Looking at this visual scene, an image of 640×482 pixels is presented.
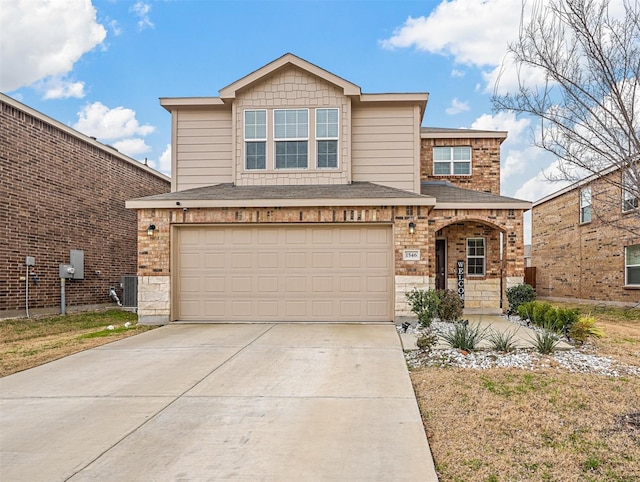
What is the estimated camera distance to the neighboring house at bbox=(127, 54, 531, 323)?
11.0 metres

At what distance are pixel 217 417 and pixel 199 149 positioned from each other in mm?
9521

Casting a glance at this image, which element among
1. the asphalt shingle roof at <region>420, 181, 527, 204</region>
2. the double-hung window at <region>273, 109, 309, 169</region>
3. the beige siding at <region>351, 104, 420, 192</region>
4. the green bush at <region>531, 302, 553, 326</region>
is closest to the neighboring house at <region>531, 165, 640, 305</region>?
the asphalt shingle roof at <region>420, 181, 527, 204</region>

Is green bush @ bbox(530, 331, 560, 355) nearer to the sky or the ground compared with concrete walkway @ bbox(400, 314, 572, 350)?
nearer to the sky

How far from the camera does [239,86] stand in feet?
40.3

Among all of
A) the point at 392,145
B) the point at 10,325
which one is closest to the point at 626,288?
the point at 392,145

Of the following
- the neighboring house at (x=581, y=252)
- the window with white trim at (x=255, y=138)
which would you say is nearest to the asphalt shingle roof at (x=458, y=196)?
the neighboring house at (x=581, y=252)

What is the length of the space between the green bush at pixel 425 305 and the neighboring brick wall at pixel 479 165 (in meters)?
5.99

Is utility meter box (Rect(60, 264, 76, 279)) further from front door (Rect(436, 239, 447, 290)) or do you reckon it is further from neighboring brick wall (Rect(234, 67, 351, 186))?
front door (Rect(436, 239, 447, 290))

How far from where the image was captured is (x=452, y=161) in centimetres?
1539

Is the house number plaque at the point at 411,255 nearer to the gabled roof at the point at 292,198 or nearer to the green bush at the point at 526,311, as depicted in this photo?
the gabled roof at the point at 292,198

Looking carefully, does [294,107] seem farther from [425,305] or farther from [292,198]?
[425,305]

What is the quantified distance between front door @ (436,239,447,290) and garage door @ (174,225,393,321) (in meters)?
3.67

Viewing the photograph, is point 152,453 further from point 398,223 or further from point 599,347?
point 398,223

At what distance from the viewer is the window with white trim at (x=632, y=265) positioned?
15.8 meters
